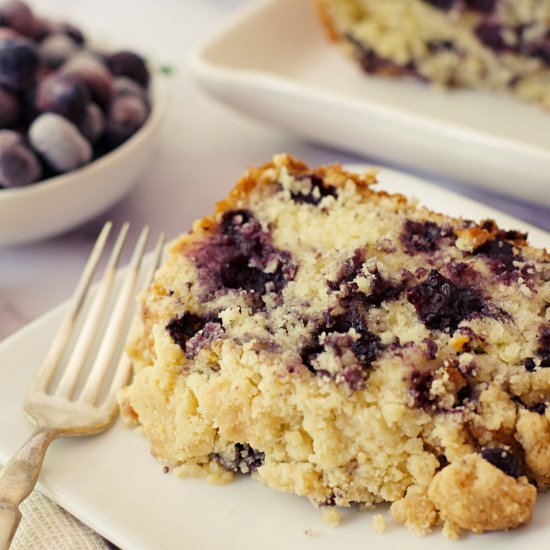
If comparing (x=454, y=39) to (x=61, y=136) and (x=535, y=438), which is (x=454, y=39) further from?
(x=535, y=438)

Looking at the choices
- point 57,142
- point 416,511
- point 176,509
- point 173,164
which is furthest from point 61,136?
point 416,511

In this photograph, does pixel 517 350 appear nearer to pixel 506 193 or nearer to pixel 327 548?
pixel 327 548

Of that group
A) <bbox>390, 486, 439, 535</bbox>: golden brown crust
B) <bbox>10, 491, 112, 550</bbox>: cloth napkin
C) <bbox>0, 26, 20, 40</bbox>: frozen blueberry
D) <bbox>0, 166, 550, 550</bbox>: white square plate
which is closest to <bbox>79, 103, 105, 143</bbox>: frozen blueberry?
<bbox>0, 26, 20, 40</bbox>: frozen blueberry

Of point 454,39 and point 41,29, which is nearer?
point 41,29

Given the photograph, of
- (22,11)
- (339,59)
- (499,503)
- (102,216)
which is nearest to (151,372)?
(499,503)

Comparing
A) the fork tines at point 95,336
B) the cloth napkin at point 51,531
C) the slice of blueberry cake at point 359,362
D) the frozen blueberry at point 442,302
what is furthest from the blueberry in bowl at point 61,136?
the frozen blueberry at point 442,302

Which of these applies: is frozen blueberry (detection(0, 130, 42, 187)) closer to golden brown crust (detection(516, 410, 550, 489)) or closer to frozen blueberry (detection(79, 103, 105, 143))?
frozen blueberry (detection(79, 103, 105, 143))

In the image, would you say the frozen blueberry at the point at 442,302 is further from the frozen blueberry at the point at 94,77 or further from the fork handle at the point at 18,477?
the frozen blueberry at the point at 94,77
